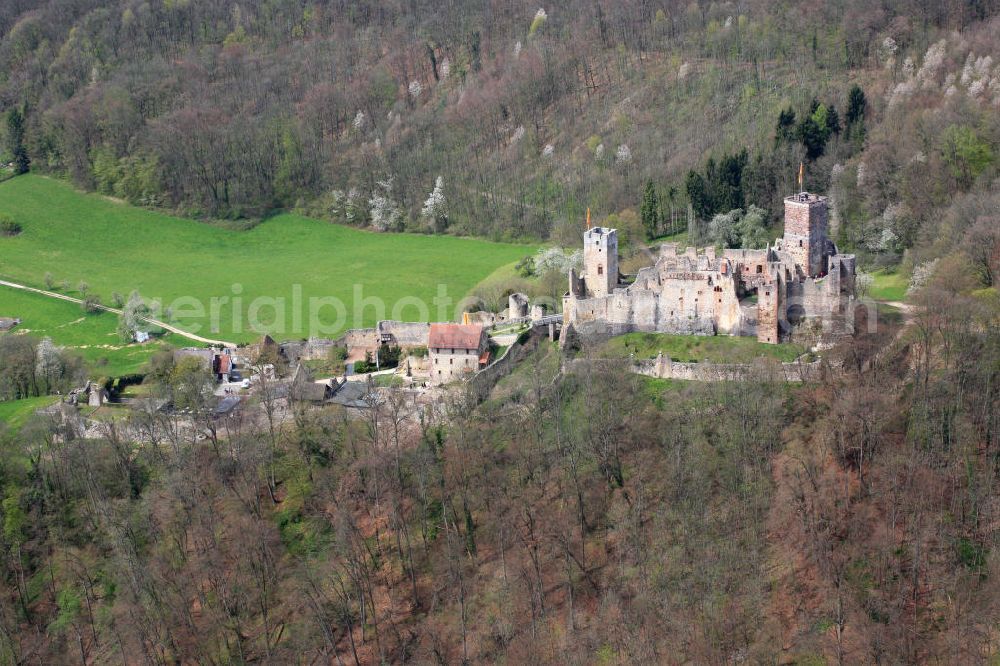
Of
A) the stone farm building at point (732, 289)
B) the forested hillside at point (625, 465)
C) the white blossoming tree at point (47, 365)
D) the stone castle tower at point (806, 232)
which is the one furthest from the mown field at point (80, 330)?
the stone castle tower at point (806, 232)

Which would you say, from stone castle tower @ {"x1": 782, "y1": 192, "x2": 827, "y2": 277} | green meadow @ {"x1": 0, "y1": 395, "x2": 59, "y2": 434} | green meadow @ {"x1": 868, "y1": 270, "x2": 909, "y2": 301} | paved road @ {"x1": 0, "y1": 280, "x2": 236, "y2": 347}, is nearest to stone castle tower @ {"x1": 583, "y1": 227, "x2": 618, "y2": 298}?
stone castle tower @ {"x1": 782, "y1": 192, "x2": 827, "y2": 277}

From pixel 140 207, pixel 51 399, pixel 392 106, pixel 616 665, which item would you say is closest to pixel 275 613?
pixel 616 665

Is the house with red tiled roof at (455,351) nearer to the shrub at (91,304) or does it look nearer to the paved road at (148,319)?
the paved road at (148,319)

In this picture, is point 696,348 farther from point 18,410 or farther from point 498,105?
point 498,105

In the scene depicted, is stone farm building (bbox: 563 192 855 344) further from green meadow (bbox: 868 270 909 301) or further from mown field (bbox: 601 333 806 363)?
green meadow (bbox: 868 270 909 301)

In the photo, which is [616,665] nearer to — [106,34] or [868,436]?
[868,436]

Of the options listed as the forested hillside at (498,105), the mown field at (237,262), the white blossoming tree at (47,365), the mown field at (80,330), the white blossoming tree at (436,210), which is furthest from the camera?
the white blossoming tree at (436,210)

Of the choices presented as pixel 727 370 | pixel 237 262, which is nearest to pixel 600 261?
pixel 727 370
